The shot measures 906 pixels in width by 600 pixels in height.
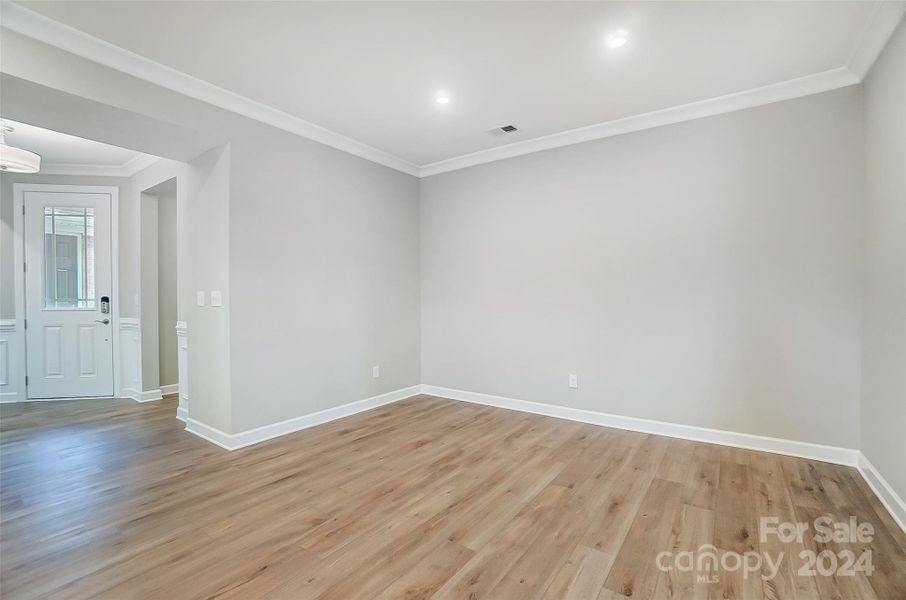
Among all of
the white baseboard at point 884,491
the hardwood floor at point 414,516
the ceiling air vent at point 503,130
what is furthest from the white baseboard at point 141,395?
the white baseboard at point 884,491

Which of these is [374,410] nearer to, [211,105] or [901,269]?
[211,105]

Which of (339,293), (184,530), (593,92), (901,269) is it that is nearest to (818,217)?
(901,269)

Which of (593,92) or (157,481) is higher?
(593,92)

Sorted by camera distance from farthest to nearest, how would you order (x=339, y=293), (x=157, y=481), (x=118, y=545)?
(x=339, y=293) < (x=157, y=481) < (x=118, y=545)

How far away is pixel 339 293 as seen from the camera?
4.11m

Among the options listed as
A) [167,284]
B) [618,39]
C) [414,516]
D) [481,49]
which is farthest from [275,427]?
[618,39]

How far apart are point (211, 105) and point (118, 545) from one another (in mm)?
2928

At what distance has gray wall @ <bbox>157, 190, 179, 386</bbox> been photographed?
5.11 meters

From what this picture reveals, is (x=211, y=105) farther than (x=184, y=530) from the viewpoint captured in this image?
Yes

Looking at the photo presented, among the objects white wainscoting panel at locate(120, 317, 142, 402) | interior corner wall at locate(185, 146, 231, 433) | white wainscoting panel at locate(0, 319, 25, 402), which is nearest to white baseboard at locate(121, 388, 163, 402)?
white wainscoting panel at locate(120, 317, 142, 402)

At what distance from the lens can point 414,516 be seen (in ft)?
7.40

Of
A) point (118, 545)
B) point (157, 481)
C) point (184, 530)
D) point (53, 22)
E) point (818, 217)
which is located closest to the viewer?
point (118, 545)

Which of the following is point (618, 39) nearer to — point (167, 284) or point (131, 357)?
point (167, 284)

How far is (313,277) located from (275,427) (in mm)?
1391
